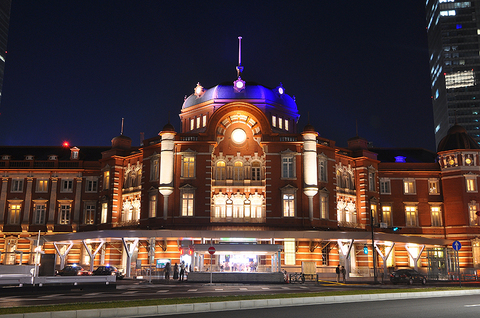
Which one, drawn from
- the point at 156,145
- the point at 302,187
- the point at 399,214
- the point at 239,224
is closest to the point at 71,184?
the point at 156,145

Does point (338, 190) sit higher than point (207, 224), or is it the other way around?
point (338, 190)

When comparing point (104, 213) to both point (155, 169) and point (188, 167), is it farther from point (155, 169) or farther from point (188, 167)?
point (188, 167)

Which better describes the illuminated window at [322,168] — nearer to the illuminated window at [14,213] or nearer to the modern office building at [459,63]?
the illuminated window at [14,213]

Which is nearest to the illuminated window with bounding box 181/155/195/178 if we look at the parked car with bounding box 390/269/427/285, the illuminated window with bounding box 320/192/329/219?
the illuminated window with bounding box 320/192/329/219

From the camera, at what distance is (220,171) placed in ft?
180

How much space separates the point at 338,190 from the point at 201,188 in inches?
656

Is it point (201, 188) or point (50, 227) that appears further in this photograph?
point (50, 227)

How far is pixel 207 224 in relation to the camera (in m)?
52.0

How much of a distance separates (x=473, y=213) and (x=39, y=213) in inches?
2193

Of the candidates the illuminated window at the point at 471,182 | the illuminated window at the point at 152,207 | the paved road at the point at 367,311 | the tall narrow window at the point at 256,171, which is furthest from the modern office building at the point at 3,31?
the paved road at the point at 367,311

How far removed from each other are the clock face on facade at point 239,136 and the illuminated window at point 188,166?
5.22 metres

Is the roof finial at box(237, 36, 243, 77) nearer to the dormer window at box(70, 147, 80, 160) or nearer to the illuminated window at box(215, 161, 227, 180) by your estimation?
the illuminated window at box(215, 161, 227, 180)

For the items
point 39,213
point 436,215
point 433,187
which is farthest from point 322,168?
point 39,213

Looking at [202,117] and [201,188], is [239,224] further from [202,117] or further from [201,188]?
[202,117]
